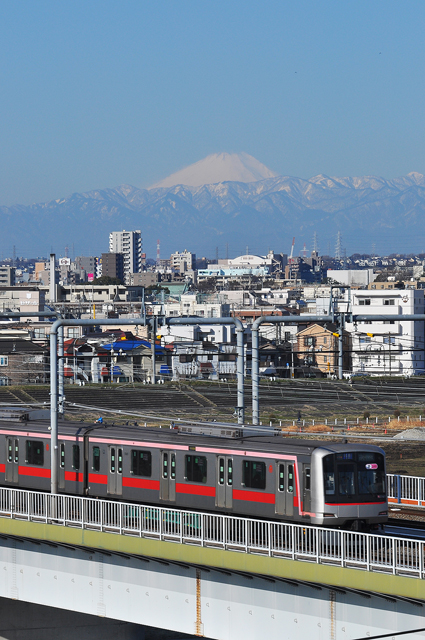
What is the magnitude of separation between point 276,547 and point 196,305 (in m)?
117

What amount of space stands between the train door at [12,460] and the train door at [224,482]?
25.0 feet

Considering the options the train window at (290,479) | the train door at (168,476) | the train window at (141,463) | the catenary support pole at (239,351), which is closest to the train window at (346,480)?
the train window at (290,479)

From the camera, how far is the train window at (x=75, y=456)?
2544cm

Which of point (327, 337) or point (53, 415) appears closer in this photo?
point (53, 415)

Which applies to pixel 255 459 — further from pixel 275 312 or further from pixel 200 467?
pixel 275 312

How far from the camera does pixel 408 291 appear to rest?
95500mm

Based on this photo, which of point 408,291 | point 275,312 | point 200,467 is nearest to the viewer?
point 200,467

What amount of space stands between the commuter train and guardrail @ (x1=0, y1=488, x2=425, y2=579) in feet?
2.59

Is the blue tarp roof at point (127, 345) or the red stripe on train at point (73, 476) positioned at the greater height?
the blue tarp roof at point (127, 345)

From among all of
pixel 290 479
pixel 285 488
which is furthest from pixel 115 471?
pixel 290 479

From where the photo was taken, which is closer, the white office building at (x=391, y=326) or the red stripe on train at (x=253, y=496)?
the red stripe on train at (x=253, y=496)

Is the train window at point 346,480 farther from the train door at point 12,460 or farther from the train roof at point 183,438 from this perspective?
the train door at point 12,460

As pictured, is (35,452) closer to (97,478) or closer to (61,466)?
(61,466)

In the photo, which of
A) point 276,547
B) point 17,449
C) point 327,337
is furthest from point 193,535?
point 327,337
